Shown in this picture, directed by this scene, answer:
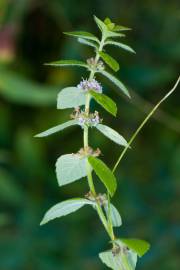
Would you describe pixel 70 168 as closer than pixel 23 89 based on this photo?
Yes

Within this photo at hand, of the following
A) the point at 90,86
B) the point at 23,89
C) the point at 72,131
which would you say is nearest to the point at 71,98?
the point at 90,86

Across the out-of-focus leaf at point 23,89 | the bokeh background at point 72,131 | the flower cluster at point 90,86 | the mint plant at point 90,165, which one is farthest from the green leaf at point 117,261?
the out-of-focus leaf at point 23,89

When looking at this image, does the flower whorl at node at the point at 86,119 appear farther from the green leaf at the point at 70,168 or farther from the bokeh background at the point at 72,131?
the bokeh background at the point at 72,131

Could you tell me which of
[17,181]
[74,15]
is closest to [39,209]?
[17,181]

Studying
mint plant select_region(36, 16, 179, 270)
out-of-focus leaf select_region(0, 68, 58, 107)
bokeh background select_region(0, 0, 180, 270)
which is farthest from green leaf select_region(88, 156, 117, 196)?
out-of-focus leaf select_region(0, 68, 58, 107)

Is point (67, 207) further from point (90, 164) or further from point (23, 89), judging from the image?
point (23, 89)
